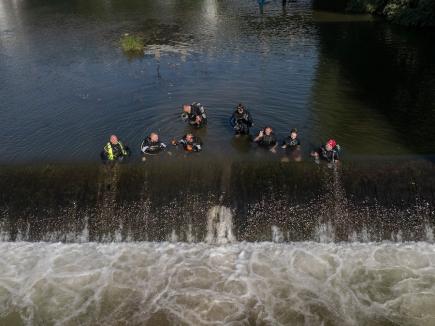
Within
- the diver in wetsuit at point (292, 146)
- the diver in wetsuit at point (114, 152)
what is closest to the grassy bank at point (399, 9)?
the diver in wetsuit at point (292, 146)

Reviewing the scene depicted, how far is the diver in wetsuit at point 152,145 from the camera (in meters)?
18.5

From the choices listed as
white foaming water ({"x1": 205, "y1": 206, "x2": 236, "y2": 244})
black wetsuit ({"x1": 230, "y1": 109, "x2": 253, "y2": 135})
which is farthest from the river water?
black wetsuit ({"x1": 230, "y1": 109, "x2": 253, "y2": 135})

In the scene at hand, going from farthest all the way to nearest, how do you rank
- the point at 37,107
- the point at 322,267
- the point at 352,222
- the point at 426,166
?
the point at 37,107 < the point at 426,166 < the point at 352,222 < the point at 322,267

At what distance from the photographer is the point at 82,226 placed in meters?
16.5

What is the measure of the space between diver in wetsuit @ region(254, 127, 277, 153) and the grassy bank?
27852 millimetres

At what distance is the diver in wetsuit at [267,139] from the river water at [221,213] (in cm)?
69

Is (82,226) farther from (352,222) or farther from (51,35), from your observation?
(51,35)

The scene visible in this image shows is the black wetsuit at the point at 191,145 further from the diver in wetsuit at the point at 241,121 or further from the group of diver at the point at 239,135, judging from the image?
the diver in wetsuit at the point at 241,121

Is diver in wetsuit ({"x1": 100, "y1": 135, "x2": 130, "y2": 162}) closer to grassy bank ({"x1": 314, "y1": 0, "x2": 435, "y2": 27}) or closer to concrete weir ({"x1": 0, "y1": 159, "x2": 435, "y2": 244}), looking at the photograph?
concrete weir ({"x1": 0, "y1": 159, "x2": 435, "y2": 244})

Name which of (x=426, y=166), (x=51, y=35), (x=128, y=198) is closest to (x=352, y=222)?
(x=426, y=166)

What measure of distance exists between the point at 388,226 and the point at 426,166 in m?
3.36

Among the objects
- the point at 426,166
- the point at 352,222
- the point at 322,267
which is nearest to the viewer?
the point at 322,267

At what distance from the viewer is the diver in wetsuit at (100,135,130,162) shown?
18078 mm

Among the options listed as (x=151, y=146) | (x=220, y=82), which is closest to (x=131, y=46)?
(x=220, y=82)
